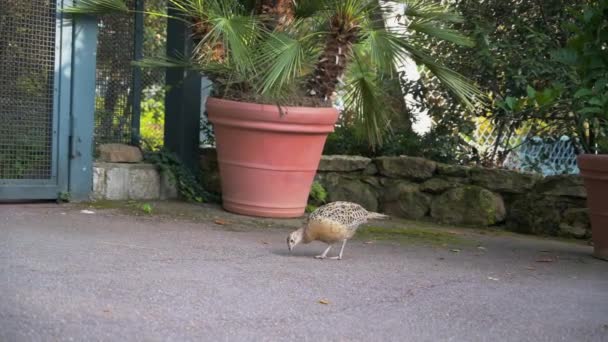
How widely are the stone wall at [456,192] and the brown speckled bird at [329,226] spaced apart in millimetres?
2439

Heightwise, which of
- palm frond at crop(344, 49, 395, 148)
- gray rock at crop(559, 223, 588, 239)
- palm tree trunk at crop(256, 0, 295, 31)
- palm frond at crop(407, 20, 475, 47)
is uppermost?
palm tree trunk at crop(256, 0, 295, 31)

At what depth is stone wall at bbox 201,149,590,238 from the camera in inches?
299

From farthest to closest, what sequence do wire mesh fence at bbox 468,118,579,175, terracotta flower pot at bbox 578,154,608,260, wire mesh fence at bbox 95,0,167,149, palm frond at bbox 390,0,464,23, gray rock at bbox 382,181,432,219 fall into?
1. wire mesh fence at bbox 468,118,579,175
2. gray rock at bbox 382,181,432,219
3. wire mesh fence at bbox 95,0,167,149
4. palm frond at bbox 390,0,464,23
5. terracotta flower pot at bbox 578,154,608,260

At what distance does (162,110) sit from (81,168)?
6.10ft

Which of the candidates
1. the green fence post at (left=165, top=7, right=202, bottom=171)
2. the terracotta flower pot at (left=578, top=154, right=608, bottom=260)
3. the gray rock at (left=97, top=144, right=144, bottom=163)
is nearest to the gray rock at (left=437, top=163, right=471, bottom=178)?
the terracotta flower pot at (left=578, top=154, right=608, bottom=260)

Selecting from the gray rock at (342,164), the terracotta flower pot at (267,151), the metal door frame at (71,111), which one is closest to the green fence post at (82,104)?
the metal door frame at (71,111)

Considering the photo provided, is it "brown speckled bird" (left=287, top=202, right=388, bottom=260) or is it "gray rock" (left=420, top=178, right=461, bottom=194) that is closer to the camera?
"brown speckled bird" (left=287, top=202, right=388, bottom=260)

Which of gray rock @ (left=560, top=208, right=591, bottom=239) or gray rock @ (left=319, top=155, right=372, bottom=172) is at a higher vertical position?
gray rock @ (left=319, top=155, right=372, bottom=172)

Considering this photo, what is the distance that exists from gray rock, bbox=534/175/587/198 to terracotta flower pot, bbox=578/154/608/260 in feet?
3.77

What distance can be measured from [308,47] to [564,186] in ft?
8.42

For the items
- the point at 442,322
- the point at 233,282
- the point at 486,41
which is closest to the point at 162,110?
the point at 486,41

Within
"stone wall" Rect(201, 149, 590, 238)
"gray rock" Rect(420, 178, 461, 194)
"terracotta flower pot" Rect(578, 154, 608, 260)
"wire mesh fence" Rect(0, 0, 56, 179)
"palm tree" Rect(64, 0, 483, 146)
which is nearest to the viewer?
"terracotta flower pot" Rect(578, 154, 608, 260)

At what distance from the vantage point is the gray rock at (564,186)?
7484 mm

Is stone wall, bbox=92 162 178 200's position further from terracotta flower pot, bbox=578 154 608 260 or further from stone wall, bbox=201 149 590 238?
terracotta flower pot, bbox=578 154 608 260
